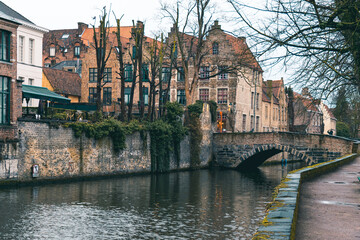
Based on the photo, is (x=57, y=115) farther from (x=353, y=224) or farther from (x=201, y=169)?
(x=353, y=224)

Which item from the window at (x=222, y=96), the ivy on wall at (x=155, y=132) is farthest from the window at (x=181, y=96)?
the ivy on wall at (x=155, y=132)

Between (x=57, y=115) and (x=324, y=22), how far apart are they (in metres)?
19.5

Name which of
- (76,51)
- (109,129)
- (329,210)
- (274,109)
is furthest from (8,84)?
(274,109)

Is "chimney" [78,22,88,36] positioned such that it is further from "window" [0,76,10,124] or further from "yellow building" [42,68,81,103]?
"window" [0,76,10,124]

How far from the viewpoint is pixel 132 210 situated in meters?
17.9

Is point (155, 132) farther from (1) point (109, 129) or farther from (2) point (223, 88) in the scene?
(2) point (223, 88)

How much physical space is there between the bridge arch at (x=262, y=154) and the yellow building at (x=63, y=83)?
1700 cm

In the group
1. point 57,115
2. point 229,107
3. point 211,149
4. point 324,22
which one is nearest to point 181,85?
point 229,107

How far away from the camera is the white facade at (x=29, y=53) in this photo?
34875mm

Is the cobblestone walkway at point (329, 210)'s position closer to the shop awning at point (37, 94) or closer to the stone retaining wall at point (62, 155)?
the stone retaining wall at point (62, 155)

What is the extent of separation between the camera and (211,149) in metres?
41.1

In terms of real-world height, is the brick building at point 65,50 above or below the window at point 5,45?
above

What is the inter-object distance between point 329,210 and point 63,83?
Result: 40.3m

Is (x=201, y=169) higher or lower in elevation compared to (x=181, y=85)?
lower
